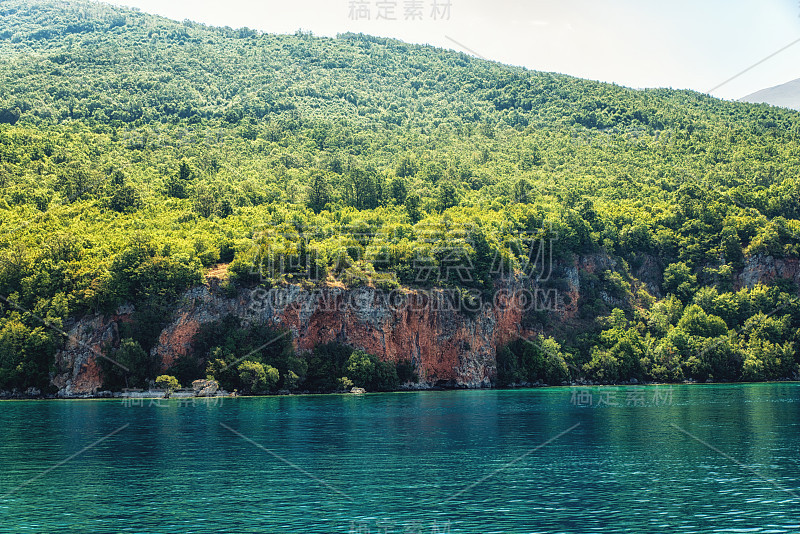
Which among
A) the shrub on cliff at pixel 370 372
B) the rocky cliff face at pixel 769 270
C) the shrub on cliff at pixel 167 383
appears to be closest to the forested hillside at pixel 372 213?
the shrub on cliff at pixel 370 372

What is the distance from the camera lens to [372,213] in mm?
139125

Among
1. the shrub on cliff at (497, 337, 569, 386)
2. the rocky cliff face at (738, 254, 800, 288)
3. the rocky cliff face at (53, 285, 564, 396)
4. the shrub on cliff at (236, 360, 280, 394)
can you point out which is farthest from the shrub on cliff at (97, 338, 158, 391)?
the rocky cliff face at (738, 254, 800, 288)

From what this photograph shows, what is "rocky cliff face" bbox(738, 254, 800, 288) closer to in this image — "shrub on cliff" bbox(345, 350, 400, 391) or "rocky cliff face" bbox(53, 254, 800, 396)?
"rocky cliff face" bbox(53, 254, 800, 396)

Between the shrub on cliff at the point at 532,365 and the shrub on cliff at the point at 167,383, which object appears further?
the shrub on cliff at the point at 532,365

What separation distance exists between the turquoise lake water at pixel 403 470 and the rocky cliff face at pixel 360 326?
23502mm

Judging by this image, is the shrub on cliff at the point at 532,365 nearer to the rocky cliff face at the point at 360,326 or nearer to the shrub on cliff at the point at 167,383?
the rocky cliff face at the point at 360,326

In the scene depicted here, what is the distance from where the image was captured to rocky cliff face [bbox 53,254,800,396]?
97438 millimetres

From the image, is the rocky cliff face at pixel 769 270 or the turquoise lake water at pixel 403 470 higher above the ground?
the rocky cliff face at pixel 769 270

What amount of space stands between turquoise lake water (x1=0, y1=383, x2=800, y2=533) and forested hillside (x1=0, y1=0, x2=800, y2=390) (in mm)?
29972

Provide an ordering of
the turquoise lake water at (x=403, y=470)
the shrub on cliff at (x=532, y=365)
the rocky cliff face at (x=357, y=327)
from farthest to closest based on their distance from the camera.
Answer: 1. the shrub on cliff at (x=532, y=365)
2. the rocky cliff face at (x=357, y=327)
3. the turquoise lake water at (x=403, y=470)

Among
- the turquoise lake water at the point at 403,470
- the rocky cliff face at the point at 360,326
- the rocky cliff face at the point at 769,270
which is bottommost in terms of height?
the turquoise lake water at the point at 403,470

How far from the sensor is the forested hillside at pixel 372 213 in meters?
101

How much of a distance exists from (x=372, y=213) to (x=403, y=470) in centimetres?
9888

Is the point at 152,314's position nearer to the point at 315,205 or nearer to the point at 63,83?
the point at 315,205
